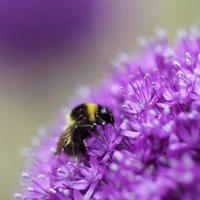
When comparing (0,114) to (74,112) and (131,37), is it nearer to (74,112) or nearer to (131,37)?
(131,37)

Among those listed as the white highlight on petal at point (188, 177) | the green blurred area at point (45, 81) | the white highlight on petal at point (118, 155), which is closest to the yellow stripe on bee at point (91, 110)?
the white highlight on petal at point (118, 155)

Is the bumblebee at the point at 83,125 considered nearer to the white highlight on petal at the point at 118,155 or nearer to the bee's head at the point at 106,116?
the bee's head at the point at 106,116

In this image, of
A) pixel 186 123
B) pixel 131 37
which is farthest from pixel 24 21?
pixel 186 123

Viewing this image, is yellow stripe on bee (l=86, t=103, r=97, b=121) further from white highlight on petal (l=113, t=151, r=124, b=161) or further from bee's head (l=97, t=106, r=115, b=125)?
white highlight on petal (l=113, t=151, r=124, b=161)

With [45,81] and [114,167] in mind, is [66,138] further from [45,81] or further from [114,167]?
[45,81]

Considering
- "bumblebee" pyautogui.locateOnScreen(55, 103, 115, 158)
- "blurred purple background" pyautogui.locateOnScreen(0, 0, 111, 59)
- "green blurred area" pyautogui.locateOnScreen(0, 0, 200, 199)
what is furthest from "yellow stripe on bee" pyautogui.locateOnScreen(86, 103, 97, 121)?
"blurred purple background" pyautogui.locateOnScreen(0, 0, 111, 59)

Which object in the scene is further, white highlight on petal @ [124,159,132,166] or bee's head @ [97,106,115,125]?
bee's head @ [97,106,115,125]
